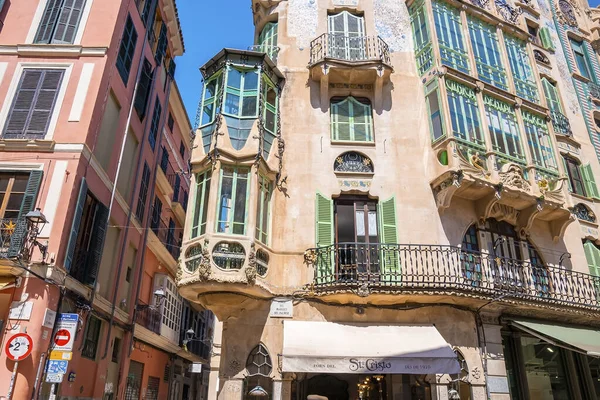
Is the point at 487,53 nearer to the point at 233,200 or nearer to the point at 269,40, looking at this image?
the point at 269,40

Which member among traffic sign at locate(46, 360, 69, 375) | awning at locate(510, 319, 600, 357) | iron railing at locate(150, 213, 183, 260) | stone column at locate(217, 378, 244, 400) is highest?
iron railing at locate(150, 213, 183, 260)

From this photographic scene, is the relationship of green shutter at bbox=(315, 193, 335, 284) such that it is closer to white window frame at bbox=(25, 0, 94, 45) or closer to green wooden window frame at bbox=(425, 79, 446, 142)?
green wooden window frame at bbox=(425, 79, 446, 142)

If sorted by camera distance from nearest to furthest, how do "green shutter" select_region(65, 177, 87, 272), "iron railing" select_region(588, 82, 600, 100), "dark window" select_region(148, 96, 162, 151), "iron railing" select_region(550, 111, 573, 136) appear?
"green shutter" select_region(65, 177, 87, 272) → "iron railing" select_region(550, 111, 573, 136) → "dark window" select_region(148, 96, 162, 151) → "iron railing" select_region(588, 82, 600, 100)

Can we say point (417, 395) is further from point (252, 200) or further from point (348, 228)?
point (252, 200)

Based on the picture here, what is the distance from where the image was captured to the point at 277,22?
18.5 metres

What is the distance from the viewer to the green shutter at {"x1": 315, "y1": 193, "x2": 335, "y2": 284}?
44.0 ft

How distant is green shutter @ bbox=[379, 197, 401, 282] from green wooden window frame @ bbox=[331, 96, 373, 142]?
2.66 m

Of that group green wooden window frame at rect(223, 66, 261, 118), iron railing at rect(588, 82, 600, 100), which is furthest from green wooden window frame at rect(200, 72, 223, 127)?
iron railing at rect(588, 82, 600, 100)

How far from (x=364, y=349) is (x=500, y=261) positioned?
226 inches

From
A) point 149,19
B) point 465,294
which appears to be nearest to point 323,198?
point 465,294

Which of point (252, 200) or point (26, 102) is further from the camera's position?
point (26, 102)

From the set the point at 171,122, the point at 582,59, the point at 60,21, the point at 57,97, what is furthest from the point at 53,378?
the point at 582,59

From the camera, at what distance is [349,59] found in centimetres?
1662

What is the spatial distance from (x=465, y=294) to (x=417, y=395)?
11.5 ft
